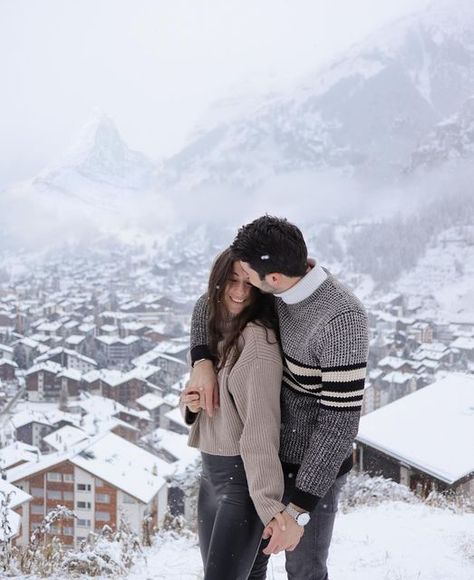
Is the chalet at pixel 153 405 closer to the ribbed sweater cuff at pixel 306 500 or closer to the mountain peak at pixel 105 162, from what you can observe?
the ribbed sweater cuff at pixel 306 500

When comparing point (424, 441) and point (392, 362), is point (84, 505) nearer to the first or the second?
point (424, 441)

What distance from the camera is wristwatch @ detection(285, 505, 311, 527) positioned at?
104cm

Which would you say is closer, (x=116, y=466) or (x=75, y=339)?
(x=116, y=466)

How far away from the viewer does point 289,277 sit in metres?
1.06

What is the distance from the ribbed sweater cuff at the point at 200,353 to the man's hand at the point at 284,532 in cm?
35

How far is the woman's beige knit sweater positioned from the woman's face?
5 centimetres

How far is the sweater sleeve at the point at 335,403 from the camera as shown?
1.01m

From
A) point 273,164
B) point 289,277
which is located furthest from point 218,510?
point 273,164

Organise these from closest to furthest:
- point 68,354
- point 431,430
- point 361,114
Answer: point 431,430 → point 68,354 → point 361,114

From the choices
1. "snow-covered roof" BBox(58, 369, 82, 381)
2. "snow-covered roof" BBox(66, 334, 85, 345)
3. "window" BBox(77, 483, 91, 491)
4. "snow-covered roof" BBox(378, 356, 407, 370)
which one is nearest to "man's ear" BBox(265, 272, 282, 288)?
"window" BBox(77, 483, 91, 491)

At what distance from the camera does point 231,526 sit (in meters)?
1.11

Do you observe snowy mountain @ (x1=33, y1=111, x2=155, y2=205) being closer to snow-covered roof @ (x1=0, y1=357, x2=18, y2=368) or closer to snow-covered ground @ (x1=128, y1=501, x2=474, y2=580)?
snow-covered roof @ (x1=0, y1=357, x2=18, y2=368)

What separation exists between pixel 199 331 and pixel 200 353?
0.06 m

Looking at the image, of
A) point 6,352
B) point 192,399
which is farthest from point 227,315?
point 6,352
